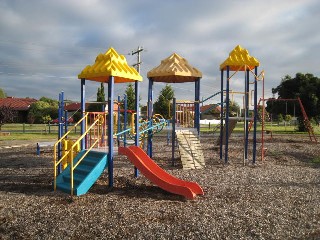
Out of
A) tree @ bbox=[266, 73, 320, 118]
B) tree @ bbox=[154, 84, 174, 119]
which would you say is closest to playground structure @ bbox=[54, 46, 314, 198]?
tree @ bbox=[266, 73, 320, 118]

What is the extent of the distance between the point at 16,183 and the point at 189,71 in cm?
665

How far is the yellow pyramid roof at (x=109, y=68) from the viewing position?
7748 millimetres

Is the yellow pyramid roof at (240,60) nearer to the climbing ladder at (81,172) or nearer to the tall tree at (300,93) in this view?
the climbing ladder at (81,172)

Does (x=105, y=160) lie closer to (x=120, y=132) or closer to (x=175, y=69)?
(x=120, y=132)

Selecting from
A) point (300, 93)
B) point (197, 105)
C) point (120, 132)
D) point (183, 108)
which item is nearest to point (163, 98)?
point (300, 93)

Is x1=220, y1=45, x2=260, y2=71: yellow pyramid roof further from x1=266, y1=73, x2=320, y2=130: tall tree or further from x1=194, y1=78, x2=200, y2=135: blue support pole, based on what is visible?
x1=266, y1=73, x2=320, y2=130: tall tree

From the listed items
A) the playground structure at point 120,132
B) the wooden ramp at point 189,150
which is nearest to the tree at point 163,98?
the playground structure at point 120,132

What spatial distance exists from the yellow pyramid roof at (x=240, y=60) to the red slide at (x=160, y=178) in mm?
4991

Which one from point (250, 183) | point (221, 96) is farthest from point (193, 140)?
point (250, 183)

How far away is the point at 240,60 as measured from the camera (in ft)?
37.0

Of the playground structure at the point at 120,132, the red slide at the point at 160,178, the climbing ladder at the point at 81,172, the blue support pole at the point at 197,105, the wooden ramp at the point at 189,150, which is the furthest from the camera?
the blue support pole at the point at 197,105

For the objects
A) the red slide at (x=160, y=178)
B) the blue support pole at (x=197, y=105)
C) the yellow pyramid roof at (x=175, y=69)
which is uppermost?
the yellow pyramid roof at (x=175, y=69)

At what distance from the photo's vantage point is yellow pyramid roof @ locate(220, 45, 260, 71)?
36.9ft

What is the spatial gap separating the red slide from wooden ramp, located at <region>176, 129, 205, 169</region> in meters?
2.55
